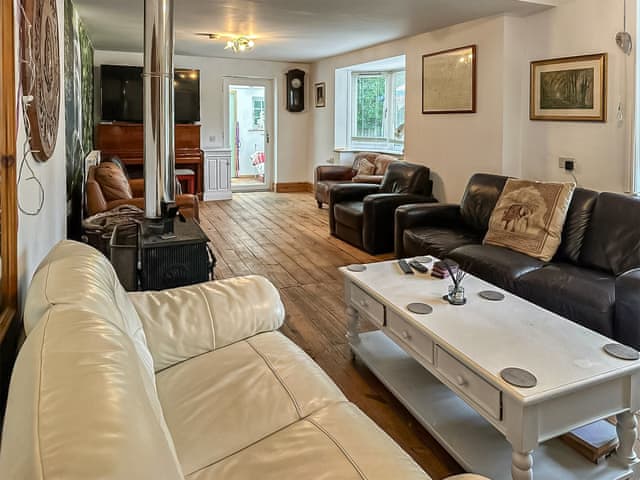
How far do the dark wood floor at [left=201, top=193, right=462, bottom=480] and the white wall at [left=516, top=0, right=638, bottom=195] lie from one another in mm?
1743

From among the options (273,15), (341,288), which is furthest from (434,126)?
(341,288)

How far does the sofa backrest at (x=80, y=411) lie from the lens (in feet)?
2.17

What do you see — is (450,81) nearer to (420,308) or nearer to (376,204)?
(376,204)

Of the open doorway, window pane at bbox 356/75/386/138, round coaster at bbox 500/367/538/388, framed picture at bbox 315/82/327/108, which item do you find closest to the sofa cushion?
round coaster at bbox 500/367/538/388

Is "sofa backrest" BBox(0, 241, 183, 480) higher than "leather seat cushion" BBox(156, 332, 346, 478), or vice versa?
"sofa backrest" BBox(0, 241, 183, 480)

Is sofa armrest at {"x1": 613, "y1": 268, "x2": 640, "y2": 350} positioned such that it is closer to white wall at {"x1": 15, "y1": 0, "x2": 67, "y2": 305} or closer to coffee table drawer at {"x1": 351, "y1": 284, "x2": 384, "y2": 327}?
coffee table drawer at {"x1": 351, "y1": 284, "x2": 384, "y2": 327}

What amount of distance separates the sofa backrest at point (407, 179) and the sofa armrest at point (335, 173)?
6.12ft

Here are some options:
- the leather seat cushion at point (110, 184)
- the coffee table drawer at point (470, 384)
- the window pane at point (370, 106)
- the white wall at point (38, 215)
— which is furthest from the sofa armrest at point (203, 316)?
the window pane at point (370, 106)

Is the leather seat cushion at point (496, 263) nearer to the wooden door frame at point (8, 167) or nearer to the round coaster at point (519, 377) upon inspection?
the round coaster at point (519, 377)

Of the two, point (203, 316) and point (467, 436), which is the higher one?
point (203, 316)

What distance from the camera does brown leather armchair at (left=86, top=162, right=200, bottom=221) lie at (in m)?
4.35

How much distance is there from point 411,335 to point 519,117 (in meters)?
3.33

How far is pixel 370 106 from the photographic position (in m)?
8.52

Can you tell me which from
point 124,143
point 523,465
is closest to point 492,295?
point 523,465
